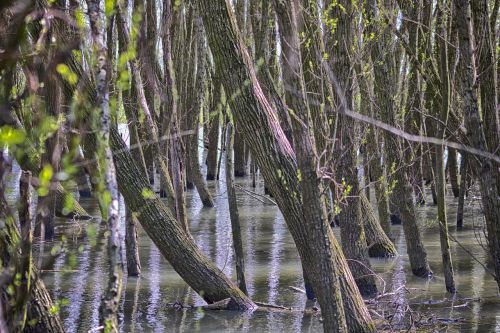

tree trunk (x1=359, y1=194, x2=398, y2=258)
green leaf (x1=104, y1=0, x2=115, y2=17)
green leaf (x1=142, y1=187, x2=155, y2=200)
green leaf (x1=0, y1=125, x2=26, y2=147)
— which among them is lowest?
tree trunk (x1=359, y1=194, x2=398, y2=258)

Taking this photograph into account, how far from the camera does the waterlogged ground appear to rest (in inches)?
338

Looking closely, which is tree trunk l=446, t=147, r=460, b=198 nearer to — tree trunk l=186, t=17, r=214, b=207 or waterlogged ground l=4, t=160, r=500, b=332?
waterlogged ground l=4, t=160, r=500, b=332

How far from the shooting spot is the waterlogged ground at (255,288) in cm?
858

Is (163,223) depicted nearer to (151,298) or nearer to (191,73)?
(151,298)

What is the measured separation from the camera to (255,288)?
10328 millimetres

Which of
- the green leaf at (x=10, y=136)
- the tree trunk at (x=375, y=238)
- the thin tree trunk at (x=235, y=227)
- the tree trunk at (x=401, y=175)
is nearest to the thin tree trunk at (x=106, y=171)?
the green leaf at (x=10, y=136)

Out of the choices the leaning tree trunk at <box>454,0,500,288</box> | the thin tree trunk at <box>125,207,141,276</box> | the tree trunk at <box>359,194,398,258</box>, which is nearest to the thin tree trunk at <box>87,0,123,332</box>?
the leaning tree trunk at <box>454,0,500,288</box>

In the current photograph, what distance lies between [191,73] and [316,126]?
11.3m

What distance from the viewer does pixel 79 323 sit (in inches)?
339

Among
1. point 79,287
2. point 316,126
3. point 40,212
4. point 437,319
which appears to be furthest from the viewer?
point 79,287

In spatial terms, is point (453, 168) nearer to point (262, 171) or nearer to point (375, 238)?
point (375, 238)

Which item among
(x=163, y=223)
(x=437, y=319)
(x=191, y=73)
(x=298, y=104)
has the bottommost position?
(x=437, y=319)

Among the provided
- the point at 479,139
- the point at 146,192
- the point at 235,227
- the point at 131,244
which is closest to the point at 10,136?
the point at 146,192

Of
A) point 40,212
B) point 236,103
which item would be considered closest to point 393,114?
point 236,103
